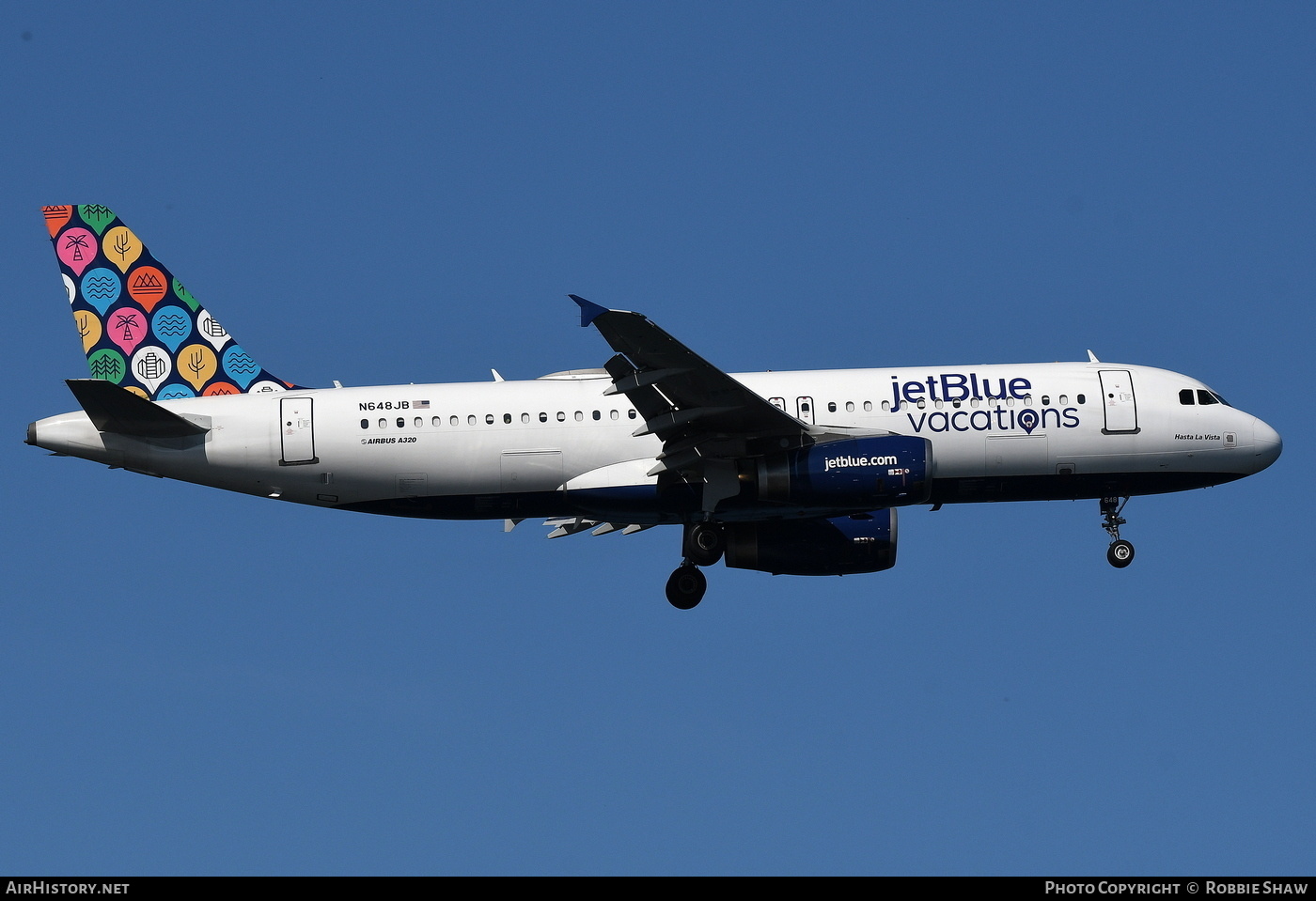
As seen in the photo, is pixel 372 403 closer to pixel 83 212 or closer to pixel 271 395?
pixel 271 395

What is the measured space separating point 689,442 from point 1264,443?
574 inches

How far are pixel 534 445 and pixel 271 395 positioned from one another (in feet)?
21.7

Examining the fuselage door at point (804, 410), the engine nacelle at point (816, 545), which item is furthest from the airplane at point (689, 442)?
the engine nacelle at point (816, 545)

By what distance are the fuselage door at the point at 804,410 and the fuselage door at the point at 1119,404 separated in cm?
720

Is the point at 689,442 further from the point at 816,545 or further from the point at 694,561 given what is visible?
the point at 816,545

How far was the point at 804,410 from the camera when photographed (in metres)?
38.0

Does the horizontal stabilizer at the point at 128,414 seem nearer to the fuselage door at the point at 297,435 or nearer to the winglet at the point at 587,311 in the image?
the fuselage door at the point at 297,435

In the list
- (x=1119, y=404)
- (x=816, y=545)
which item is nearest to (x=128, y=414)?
(x=816, y=545)

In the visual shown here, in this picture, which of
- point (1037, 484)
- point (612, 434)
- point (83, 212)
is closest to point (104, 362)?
point (83, 212)

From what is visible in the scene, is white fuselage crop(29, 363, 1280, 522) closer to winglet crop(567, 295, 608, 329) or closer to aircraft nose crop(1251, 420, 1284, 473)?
aircraft nose crop(1251, 420, 1284, 473)

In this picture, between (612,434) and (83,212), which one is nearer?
(612,434)

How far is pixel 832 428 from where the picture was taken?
37406 mm

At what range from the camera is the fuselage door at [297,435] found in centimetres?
3781
